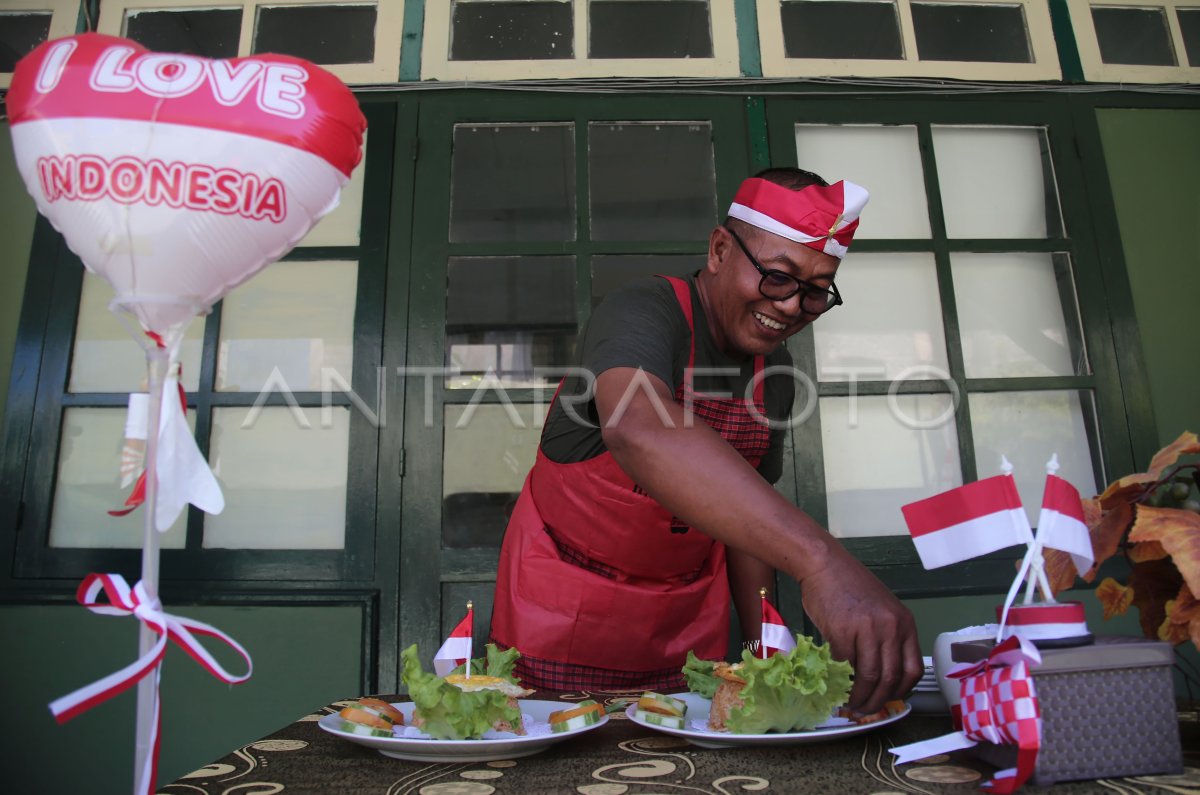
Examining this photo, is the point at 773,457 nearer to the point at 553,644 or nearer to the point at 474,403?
the point at 553,644

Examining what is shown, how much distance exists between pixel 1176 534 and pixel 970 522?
27 cm

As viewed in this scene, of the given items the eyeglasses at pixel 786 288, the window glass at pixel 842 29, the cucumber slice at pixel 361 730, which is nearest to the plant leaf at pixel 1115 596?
the eyeglasses at pixel 786 288

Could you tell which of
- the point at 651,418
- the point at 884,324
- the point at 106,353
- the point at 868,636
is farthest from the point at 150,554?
the point at 884,324

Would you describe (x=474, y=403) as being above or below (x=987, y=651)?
above

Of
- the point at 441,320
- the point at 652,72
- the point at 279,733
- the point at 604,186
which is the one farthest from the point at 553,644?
the point at 652,72

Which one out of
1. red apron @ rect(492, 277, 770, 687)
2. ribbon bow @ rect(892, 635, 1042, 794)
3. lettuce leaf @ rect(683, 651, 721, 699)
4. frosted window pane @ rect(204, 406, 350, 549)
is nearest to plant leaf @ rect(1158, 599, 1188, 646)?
ribbon bow @ rect(892, 635, 1042, 794)

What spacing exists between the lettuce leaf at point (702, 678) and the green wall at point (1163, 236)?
1977 millimetres

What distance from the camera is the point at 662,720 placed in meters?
1.00

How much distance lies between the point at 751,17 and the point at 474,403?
159 centimetres

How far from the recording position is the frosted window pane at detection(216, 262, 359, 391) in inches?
99.3

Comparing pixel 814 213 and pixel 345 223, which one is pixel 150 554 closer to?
pixel 814 213

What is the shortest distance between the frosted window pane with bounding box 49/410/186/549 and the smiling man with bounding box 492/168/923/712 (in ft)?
4.38

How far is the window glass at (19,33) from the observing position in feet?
8.89

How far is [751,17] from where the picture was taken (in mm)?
2742
